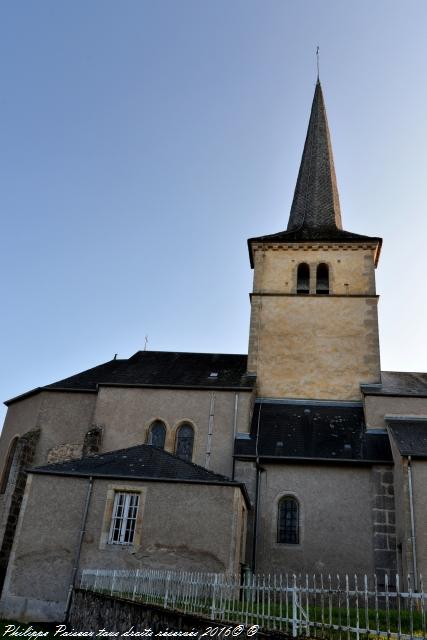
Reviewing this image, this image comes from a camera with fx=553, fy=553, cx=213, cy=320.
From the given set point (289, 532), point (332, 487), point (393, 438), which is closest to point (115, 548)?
point (289, 532)

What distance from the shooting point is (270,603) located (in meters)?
8.03

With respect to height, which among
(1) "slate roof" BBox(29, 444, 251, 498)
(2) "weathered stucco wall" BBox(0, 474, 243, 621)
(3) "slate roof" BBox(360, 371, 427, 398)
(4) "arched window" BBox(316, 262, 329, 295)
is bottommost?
(2) "weathered stucco wall" BBox(0, 474, 243, 621)

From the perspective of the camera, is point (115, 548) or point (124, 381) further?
point (124, 381)

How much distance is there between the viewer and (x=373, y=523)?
1717 cm

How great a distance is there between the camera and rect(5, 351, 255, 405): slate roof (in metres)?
21.3

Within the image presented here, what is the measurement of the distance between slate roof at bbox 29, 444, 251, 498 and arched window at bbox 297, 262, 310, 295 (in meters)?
11.1

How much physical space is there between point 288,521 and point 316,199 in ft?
54.2

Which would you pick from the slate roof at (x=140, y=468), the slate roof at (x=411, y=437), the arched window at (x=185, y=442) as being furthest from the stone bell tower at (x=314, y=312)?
the slate roof at (x=140, y=468)

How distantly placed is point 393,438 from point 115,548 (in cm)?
915

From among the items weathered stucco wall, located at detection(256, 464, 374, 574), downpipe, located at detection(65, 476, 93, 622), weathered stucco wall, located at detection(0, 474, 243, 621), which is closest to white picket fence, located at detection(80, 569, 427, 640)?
downpipe, located at detection(65, 476, 93, 622)

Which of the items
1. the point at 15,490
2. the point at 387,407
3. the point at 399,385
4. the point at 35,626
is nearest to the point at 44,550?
the point at 35,626

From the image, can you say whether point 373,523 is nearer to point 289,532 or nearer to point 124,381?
point 289,532

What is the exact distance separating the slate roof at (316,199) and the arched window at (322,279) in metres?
1.23

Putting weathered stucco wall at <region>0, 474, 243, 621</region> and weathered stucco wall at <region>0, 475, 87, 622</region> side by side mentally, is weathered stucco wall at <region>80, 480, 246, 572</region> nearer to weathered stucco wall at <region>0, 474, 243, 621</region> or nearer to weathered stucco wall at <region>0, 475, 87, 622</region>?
weathered stucco wall at <region>0, 474, 243, 621</region>
